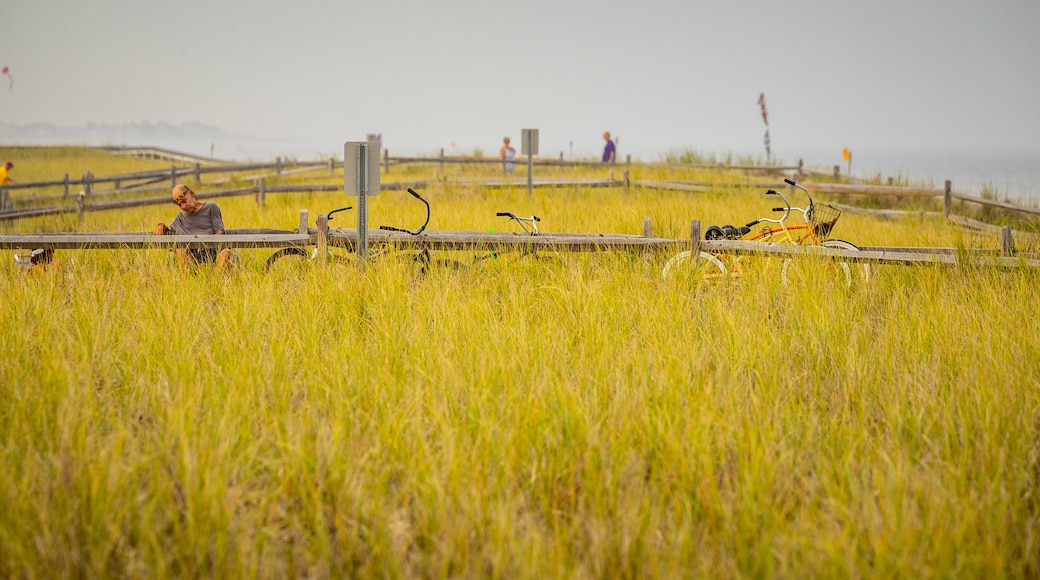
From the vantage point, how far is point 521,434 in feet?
12.5

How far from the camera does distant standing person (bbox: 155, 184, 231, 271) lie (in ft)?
27.6

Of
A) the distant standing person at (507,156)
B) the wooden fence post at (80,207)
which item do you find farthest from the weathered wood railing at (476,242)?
the distant standing person at (507,156)

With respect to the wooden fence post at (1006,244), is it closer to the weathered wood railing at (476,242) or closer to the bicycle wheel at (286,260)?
the weathered wood railing at (476,242)

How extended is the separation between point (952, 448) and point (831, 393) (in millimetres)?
842

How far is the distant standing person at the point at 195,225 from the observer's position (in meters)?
8.41

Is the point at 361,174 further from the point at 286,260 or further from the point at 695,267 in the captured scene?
the point at 695,267

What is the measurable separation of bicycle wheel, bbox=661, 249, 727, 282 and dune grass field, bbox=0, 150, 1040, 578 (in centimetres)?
71

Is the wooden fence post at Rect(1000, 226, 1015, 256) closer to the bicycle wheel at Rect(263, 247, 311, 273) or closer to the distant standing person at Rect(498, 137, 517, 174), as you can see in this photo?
the bicycle wheel at Rect(263, 247, 311, 273)

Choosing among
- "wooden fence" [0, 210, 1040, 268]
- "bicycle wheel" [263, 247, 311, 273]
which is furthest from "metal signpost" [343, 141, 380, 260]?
"bicycle wheel" [263, 247, 311, 273]

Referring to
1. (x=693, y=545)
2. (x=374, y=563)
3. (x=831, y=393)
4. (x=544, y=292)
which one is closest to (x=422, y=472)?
(x=374, y=563)

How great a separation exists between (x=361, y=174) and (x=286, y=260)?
135 cm

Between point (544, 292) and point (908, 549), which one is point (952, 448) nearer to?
point (908, 549)

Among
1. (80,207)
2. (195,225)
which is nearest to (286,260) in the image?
(195,225)

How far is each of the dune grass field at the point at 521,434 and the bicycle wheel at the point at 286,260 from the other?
135 centimetres
